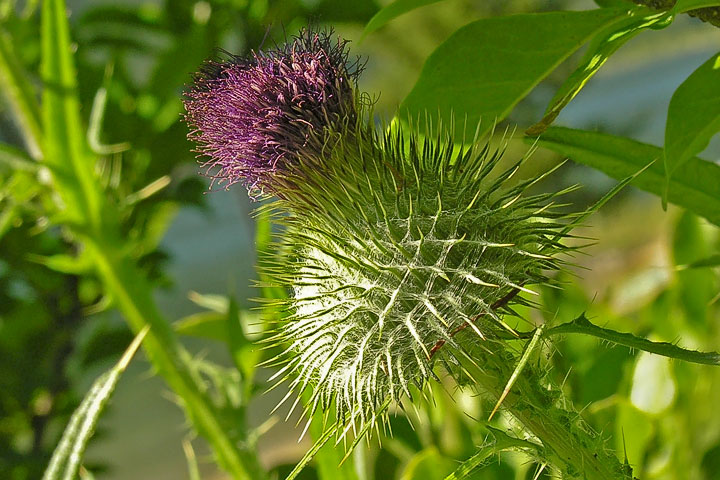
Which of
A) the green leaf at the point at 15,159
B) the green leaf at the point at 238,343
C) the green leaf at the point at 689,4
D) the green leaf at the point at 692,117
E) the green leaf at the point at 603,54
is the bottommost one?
the green leaf at the point at 238,343

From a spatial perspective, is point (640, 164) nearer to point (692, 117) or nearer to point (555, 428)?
point (692, 117)

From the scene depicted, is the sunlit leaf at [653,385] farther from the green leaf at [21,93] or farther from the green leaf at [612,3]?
the green leaf at [21,93]

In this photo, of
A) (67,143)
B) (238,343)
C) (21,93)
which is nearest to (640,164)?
(238,343)

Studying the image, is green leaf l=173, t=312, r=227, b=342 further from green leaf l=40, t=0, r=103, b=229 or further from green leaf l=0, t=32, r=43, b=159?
green leaf l=0, t=32, r=43, b=159

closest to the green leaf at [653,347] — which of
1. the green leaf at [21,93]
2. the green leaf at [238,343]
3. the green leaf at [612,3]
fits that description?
the green leaf at [612,3]

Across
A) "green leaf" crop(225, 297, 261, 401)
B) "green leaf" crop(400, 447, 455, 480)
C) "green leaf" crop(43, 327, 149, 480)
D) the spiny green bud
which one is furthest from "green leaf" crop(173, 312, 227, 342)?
the spiny green bud

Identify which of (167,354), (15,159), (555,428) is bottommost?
(167,354)

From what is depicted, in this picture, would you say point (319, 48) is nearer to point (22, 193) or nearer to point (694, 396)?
point (22, 193)
